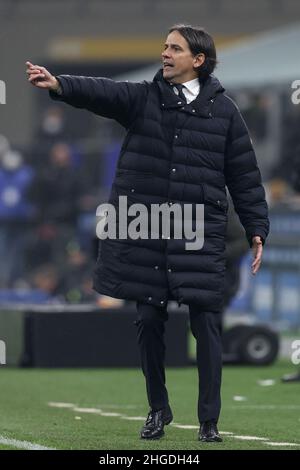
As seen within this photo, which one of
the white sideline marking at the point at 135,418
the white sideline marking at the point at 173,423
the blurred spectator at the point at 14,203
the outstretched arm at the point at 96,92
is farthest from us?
the blurred spectator at the point at 14,203

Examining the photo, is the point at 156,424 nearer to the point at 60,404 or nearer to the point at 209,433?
the point at 209,433

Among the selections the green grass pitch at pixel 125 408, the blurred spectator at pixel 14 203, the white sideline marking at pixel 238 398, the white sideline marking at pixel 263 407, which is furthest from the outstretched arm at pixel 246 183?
the blurred spectator at pixel 14 203

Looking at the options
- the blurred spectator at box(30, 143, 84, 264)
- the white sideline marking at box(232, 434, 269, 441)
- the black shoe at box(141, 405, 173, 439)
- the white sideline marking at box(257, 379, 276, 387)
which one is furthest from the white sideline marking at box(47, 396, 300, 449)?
the blurred spectator at box(30, 143, 84, 264)

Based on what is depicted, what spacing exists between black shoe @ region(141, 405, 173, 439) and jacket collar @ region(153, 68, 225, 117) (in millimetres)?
1522

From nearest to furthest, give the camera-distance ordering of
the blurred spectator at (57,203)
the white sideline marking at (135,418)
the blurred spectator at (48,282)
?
1. the white sideline marking at (135,418)
2. the blurred spectator at (48,282)
3. the blurred spectator at (57,203)

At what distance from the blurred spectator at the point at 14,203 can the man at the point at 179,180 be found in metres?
16.0

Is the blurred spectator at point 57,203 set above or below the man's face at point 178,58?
below

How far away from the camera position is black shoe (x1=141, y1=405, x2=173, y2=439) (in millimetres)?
8695

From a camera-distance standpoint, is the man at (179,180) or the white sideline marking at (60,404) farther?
the white sideline marking at (60,404)

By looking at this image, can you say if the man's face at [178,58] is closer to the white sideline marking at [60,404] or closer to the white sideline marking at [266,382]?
the white sideline marking at [60,404]

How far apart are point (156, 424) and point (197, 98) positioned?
1649mm

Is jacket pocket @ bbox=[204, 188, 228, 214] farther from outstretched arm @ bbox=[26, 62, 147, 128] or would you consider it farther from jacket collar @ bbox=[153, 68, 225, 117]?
outstretched arm @ bbox=[26, 62, 147, 128]

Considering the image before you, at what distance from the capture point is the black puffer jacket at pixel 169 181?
28.2 ft
